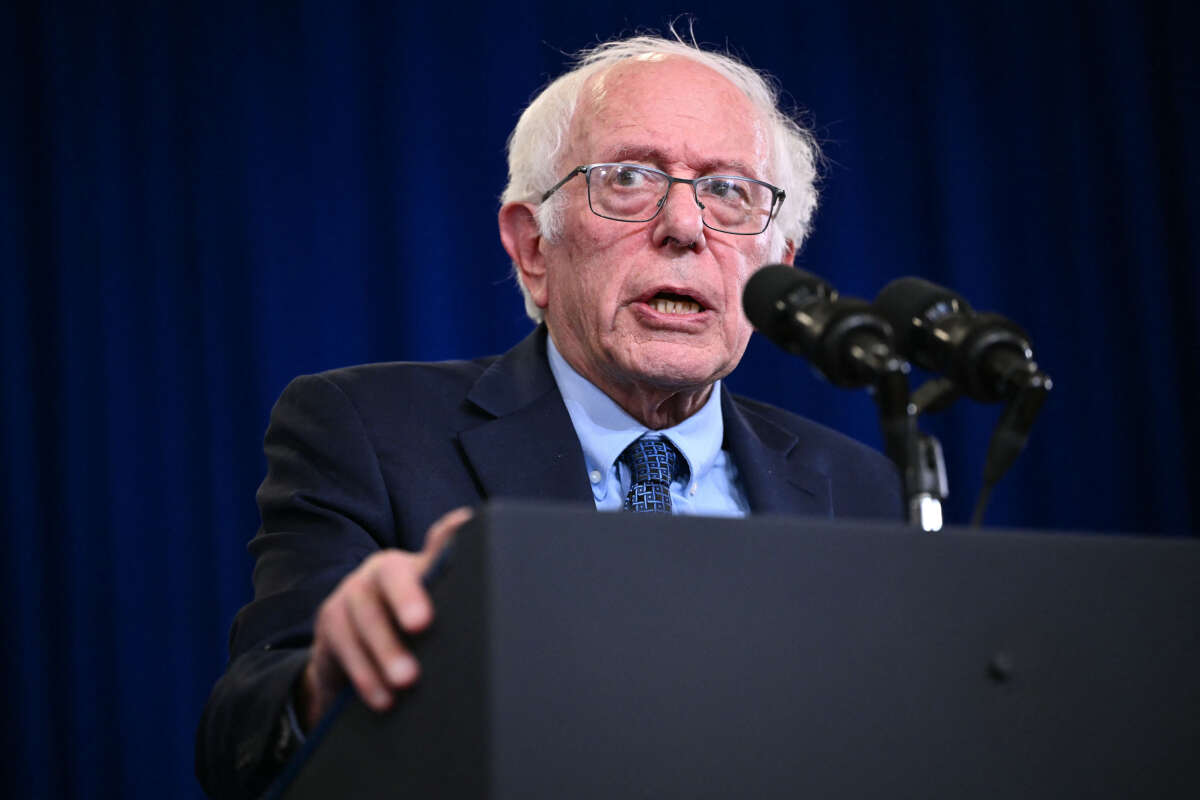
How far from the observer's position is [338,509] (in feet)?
5.20

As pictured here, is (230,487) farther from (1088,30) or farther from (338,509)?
(1088,30)

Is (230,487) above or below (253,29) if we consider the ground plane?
below

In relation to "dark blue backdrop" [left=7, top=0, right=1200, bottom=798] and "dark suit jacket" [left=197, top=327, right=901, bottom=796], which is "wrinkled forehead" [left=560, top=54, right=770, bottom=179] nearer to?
"dark suit jacket" [left=197, top=327, right=901, bottom=796]

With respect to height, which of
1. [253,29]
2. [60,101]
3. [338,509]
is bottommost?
[338,509]

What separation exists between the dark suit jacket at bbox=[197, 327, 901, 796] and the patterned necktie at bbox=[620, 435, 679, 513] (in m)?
0.10

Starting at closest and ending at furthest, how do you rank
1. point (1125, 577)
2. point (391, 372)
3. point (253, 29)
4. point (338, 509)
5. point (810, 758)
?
point (810, 758), point (1125, 577), point (338, 509), point (391, 372), point (253, 29)

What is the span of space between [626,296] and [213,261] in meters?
1.30

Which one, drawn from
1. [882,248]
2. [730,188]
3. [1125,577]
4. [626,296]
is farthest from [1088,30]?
[1125,577]

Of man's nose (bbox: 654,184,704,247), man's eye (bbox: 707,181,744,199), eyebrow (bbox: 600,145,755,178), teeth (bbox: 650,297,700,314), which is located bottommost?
teeth (bbox: 650,297,700,314)

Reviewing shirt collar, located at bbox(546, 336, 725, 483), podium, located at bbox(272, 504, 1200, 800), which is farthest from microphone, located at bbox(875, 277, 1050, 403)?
shirt collar, located at bbox(546, 336, 725, 483)

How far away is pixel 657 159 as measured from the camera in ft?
6.19

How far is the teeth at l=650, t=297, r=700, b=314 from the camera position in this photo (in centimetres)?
187

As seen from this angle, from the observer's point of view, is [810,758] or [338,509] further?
[338,509]

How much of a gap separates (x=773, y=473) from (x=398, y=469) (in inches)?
25.0
